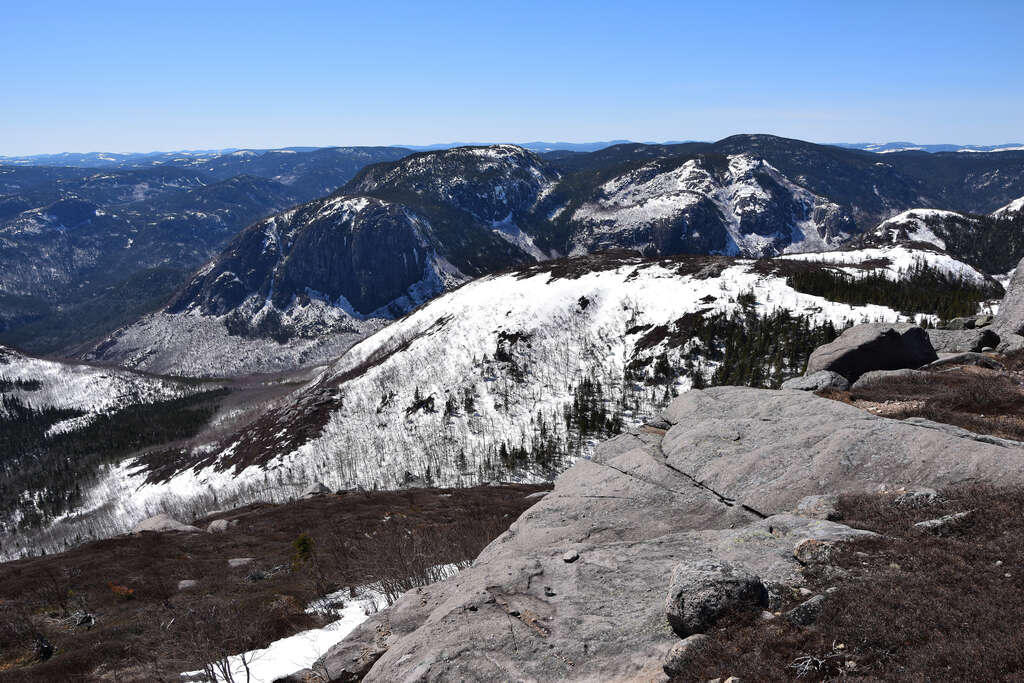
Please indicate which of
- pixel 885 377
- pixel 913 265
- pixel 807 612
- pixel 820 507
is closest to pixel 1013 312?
pixel 885 377

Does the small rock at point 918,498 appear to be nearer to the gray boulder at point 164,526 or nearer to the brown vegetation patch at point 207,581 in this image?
the brown vegetation patch at point 207,581

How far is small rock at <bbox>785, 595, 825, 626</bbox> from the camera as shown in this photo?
381 inches

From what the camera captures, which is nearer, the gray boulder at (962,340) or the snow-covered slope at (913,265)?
the gray boulder at (962,340)

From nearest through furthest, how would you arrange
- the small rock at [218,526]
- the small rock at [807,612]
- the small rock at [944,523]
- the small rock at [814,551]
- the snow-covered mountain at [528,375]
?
the small rock at [807,612]
the small rock at [814,551]
the small rock at [944,523]
the small rock at [218,526]
the snow-covered mountain at [528,375]

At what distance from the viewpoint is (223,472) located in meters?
114

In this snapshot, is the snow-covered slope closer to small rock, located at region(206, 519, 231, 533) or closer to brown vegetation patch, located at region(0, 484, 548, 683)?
brown vegetation patch, located at region(0, 484, 548, 683)

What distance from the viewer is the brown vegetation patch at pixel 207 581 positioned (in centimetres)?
1916

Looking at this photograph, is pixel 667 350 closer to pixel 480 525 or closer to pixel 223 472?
pixel 480 525

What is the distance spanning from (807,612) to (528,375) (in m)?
94.5

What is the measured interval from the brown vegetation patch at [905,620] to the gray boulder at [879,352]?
108 feet

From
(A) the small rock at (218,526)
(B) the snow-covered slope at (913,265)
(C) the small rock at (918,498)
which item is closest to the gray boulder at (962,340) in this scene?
(C) the small rock at (918,498)

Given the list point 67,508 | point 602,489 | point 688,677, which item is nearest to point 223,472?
point 67,508

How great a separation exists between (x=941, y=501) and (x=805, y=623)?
677 centimetres

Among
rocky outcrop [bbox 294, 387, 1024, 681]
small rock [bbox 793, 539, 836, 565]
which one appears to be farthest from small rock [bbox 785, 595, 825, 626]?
small rock [bbox 793, 539, 836, 565]
